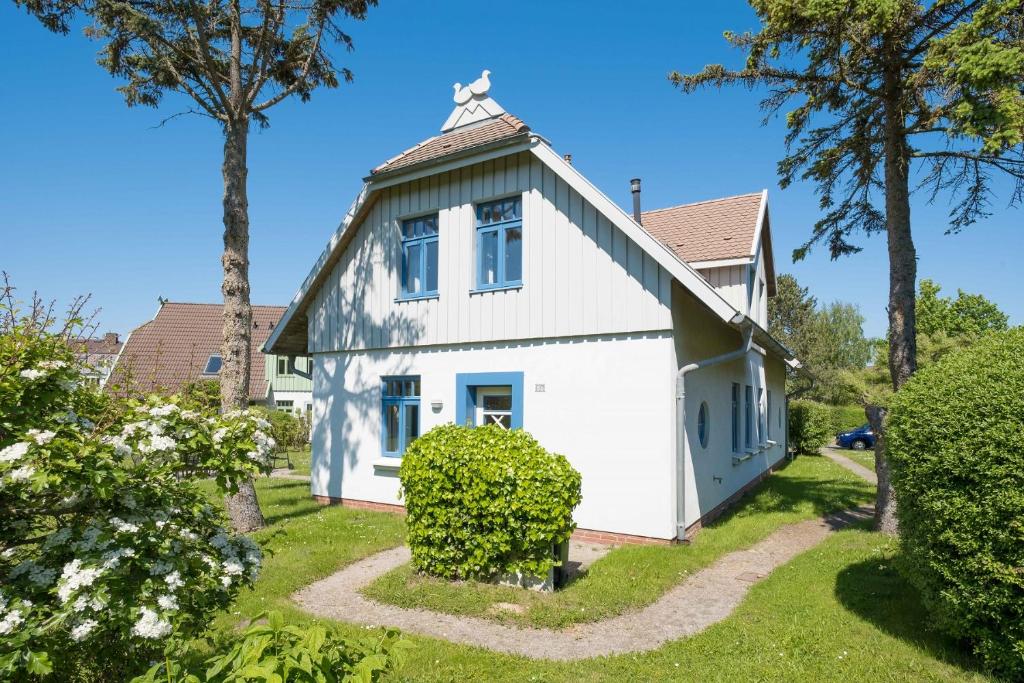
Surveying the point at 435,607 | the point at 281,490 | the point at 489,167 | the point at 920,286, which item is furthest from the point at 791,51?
the point at 920,286

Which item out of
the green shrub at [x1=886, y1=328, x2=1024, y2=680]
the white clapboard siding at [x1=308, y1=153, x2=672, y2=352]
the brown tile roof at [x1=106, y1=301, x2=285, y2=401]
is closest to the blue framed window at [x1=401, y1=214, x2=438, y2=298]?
the white clapboard siding at [x1=308, y1=153, x2=672, y2=352]

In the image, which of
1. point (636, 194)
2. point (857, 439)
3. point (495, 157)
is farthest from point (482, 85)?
point (857, 439)

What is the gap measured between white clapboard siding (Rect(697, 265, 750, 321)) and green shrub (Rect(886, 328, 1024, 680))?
6773 mm

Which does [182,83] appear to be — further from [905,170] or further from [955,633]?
[955,633]

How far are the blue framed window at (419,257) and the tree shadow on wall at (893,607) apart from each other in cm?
813

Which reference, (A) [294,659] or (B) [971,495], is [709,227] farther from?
(A) [294,659]

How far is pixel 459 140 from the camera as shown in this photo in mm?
11805

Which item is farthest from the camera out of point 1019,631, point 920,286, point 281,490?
point 920,286

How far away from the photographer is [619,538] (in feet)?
30.9

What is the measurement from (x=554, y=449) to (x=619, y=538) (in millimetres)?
1750

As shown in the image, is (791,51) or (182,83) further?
(182,83)

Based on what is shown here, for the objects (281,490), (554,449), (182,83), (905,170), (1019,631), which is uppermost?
(182,83)

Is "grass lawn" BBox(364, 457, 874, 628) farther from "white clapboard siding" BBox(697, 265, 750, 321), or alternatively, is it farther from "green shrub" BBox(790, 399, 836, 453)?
"green shrub" BBox(790, 399, 836, 453)

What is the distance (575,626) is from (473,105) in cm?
994
